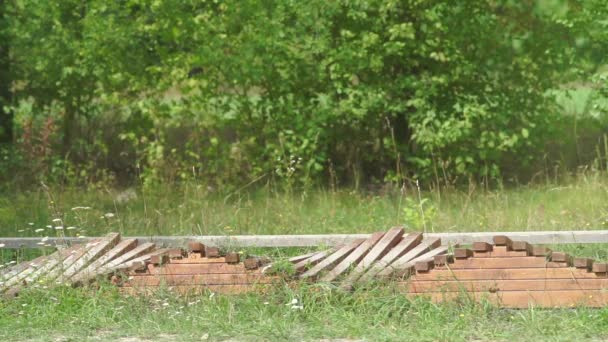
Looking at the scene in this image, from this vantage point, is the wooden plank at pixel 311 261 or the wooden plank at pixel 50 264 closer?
the wooden plank at pixel 311 261

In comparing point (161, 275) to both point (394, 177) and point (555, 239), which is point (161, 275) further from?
point (394, 177)

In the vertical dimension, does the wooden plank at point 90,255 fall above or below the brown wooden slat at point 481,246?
above

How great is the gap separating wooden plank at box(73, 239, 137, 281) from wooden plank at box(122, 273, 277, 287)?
0.27 m

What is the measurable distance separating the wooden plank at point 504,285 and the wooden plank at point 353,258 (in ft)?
1.45

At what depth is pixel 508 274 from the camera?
737 cm

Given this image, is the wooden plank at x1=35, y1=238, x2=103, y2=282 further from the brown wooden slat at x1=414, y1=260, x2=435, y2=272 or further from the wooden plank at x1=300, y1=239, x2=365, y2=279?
the brown wooden slat at x1=414, y1=260, x2=435, y2=272

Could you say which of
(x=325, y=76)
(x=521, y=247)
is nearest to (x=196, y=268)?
(x=521, y=247)

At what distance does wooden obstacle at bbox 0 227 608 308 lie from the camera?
23.9 feet

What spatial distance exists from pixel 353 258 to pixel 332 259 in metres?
0.14

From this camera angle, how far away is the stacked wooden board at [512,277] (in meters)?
7.24

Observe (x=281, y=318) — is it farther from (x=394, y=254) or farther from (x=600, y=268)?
(x=600, y=268)

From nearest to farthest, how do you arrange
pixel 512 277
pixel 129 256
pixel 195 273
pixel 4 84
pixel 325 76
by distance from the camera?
1. pixel 512 277
2. pixel 195 273
3. pixel 129 256
4. pixel 325 76
5. pixel 4 84

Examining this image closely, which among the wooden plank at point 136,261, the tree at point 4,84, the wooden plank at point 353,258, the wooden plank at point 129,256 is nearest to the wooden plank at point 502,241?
the wooden plank at point 353,258

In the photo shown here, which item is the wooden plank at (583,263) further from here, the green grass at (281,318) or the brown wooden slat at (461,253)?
the brown wooden slat at (461,253)
